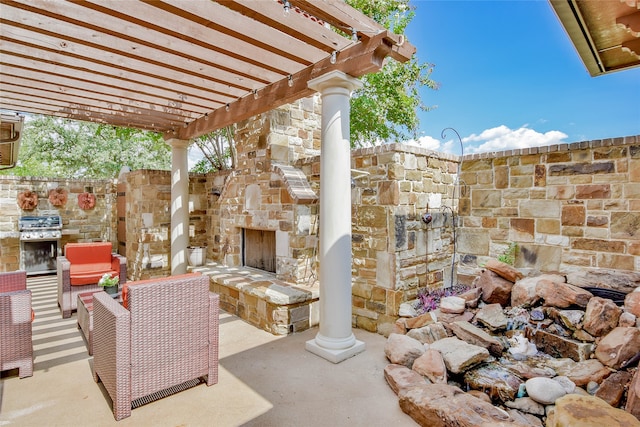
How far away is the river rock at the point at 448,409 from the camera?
1985mm

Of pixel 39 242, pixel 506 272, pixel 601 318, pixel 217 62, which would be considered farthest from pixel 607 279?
pixel 39 242

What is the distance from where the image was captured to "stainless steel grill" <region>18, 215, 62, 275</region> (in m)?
6.53

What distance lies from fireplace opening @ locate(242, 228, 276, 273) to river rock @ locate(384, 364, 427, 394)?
8.65 ft

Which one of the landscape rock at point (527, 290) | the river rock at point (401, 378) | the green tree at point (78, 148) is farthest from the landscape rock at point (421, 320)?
the green tree at point (78, 148)

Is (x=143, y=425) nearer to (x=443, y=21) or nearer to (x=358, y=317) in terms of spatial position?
(x=358, y=317)

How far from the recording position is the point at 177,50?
2.81m

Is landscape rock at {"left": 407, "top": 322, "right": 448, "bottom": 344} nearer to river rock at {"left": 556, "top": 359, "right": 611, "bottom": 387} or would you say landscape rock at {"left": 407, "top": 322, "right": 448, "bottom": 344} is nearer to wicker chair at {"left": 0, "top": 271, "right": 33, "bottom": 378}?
river rock at {"left": 556, "top": 359, "right": 611, "bottom": 387}

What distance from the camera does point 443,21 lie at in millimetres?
7684

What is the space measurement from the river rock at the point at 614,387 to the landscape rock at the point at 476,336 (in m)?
0.67

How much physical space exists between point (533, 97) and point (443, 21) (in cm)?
1187

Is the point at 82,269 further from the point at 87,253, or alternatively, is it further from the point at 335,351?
the point at 335,351

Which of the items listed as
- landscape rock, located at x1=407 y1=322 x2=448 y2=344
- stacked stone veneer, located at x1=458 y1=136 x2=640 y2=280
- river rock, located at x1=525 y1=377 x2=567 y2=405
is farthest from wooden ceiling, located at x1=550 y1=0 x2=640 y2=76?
landscape rock, located at x1=407 y1=322 x2=448 y2=344

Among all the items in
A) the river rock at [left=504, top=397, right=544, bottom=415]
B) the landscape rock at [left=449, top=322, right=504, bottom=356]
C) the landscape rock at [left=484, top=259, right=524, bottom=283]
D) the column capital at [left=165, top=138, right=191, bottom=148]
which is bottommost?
the river rock at [left=504, top=397, right=544, bottom=415]

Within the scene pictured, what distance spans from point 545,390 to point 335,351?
1604 mm
